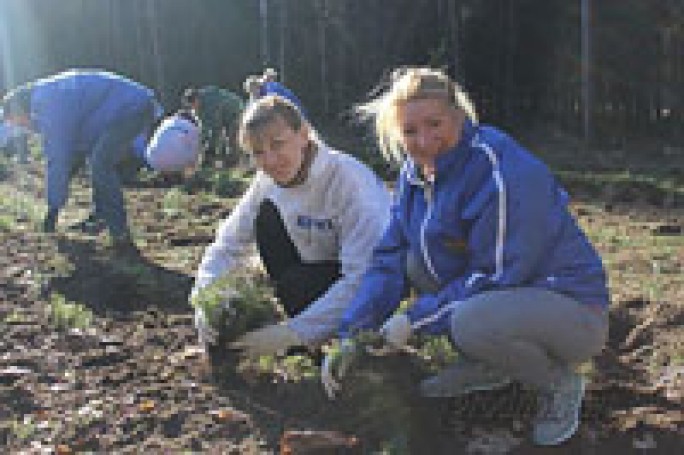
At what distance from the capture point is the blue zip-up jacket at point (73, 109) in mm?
6762

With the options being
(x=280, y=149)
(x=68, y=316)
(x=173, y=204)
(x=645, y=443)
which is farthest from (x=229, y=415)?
(x=173, y=204)

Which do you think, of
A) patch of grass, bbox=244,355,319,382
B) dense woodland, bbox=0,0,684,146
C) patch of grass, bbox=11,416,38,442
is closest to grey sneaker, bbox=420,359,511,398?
patch of grass, bbox=244,355,319,382

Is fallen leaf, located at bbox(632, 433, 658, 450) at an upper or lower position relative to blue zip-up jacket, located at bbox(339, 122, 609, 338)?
lower

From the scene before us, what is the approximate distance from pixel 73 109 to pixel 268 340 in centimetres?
372

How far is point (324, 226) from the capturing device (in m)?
3.78

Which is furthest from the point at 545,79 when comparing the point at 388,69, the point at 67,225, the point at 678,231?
the point at 67,225

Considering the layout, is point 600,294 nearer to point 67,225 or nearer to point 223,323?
point 223,323

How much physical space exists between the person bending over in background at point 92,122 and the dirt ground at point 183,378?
0.41 meters

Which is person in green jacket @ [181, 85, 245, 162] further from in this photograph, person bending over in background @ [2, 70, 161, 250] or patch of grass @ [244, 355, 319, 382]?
patch of grass @ [244, 355, 319, 382]

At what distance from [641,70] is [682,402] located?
8.27m

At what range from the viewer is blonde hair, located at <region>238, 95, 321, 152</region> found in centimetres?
350

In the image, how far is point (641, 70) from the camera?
11.0m

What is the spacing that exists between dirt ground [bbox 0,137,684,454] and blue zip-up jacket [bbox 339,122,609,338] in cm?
40

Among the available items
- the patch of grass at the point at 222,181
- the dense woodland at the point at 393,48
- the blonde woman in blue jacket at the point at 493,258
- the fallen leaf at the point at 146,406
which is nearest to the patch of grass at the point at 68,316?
the fallen leaf at the point at 146,406
